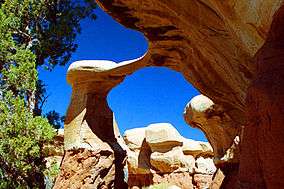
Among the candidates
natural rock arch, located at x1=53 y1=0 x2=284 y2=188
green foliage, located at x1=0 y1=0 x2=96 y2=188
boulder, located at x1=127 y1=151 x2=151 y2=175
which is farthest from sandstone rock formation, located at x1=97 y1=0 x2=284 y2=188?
boulder, located at x1=127 y1=151 x2=151 y2=175

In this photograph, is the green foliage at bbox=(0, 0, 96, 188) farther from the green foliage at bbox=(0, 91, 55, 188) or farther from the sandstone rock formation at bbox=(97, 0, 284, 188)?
the sandstone rock formation at bbox=(97, 0, 284, 188)

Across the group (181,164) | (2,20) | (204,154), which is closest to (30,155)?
(2,20)

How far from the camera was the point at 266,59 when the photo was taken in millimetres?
3557

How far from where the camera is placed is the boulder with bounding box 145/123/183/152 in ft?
58.3

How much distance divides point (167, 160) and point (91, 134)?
8711 mm

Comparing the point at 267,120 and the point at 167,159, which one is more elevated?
the point at 167,159

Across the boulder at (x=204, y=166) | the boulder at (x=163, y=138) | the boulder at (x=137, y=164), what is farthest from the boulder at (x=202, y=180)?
the boulder at (x=137, y=164)

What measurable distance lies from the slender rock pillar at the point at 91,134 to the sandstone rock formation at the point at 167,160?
8029 mm

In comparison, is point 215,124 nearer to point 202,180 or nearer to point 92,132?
point 92,132

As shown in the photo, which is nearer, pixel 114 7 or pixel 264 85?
pixel 264 85

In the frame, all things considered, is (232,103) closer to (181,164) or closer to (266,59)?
(266,59)

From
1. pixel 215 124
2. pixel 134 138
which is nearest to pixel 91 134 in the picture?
pixel 215 124

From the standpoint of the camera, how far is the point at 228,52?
5742 mm

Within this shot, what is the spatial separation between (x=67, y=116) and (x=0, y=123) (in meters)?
1.57
